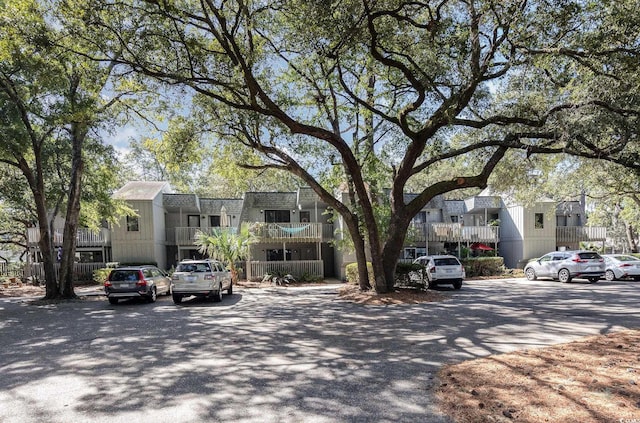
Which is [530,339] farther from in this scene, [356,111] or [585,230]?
[585,230]

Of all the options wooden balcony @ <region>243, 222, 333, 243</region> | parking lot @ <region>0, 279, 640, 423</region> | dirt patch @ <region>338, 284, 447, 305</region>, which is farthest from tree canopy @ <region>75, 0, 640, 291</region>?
wooden balcony @ <region>243, 222, 333, 243</region>

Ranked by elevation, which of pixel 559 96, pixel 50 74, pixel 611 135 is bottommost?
pixel 611 135

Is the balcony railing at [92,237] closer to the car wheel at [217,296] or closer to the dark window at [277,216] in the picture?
the dark window at [277,216]

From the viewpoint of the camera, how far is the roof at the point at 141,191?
26391 mm

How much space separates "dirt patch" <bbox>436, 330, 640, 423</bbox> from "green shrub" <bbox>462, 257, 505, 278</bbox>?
1881 cm

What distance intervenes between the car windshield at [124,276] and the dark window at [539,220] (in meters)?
26.7

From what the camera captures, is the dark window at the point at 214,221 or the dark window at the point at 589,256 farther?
the dark window at the point at 214,221

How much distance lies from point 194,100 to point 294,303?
8542 millimetres

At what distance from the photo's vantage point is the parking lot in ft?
14.8

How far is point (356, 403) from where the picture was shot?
452 cm

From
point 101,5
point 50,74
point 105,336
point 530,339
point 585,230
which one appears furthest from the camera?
point 585,230

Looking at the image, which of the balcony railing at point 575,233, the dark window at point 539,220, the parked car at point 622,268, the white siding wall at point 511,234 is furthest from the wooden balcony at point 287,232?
the balcony railing at point 575,233

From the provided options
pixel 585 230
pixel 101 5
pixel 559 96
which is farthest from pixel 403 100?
pixel 585 230

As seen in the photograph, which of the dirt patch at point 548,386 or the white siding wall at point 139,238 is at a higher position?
the white siding wall at point 139,238
